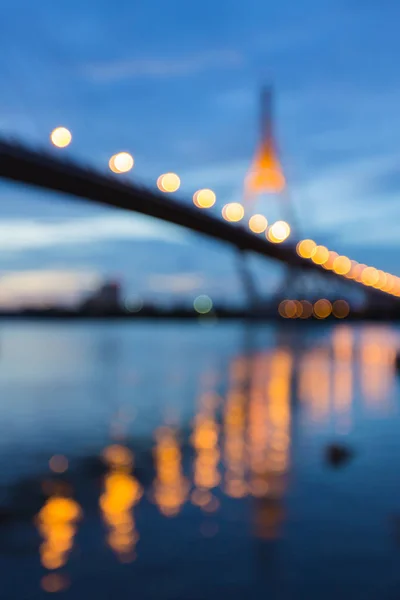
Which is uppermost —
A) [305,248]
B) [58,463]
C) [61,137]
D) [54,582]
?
[305,248]

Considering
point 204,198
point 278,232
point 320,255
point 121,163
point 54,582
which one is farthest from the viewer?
point 320,255

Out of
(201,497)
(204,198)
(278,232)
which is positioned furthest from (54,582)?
(278,232)

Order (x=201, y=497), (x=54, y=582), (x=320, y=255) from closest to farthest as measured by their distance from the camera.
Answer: (x=54, y=582) → (x=201, y=497) → (x=320, y=255)

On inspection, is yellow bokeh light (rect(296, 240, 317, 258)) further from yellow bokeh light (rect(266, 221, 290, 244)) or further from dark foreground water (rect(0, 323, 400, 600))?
dark foreground water (rect(0, 323, 400, 600))

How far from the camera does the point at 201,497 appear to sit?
9.55 m

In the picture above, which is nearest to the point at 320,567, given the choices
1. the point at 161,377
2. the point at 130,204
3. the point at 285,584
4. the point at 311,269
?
A: the point at 285,584

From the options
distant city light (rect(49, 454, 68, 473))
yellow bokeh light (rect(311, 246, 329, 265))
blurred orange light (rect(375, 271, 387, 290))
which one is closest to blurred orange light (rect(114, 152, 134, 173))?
distant city light (rect(49, 454, 68, 473))

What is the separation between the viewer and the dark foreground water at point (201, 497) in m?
6.89

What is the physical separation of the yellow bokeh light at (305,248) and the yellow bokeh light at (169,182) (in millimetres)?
20226

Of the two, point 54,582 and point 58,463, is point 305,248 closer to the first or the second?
point 58,463

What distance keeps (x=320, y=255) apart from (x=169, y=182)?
29076mm

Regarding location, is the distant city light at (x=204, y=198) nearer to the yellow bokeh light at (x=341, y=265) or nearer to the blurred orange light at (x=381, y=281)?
the yellow bokeh light at (x=341, y=265)

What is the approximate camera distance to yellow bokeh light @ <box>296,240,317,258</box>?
1964 inches

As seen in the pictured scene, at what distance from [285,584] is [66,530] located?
2398 mm
